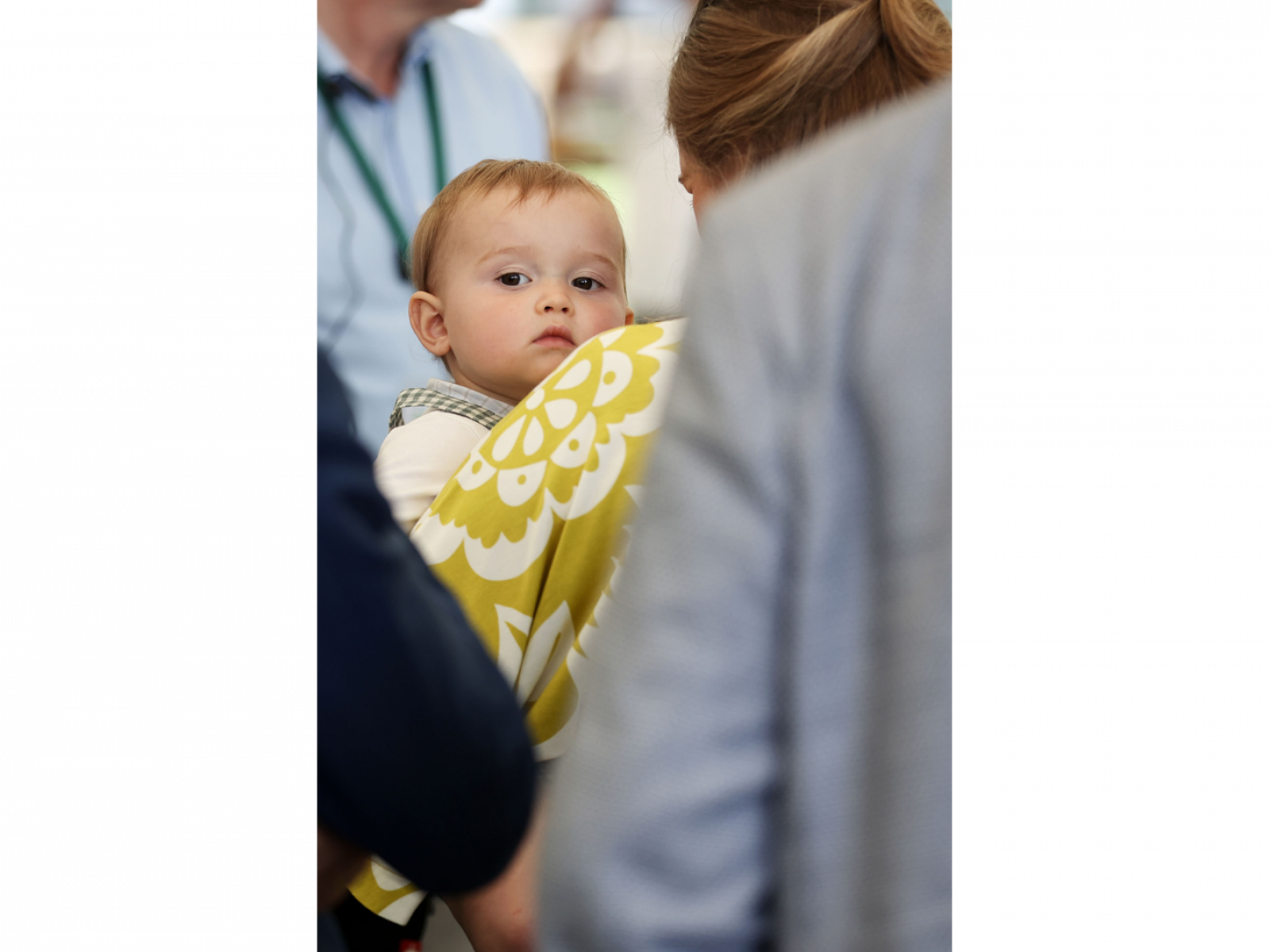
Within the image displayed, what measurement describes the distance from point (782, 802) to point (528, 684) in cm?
32

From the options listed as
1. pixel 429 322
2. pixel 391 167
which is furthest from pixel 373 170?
pixel 429 322

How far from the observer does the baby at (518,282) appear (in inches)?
40.6

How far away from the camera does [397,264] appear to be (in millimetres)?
1976

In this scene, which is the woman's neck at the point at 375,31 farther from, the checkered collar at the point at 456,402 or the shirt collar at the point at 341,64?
the checkered collar at the point at 456,402

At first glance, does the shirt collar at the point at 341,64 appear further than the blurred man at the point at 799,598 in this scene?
Yes

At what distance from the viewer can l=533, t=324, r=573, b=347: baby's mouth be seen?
1.03 meters

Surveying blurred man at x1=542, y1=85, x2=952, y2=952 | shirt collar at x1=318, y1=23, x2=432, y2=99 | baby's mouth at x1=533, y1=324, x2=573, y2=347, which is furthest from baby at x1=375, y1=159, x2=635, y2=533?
shirt collar at x1=318, y1=23, x2=432, y2=99

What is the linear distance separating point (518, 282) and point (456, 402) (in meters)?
0.16

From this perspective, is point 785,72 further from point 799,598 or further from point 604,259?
point 799,598

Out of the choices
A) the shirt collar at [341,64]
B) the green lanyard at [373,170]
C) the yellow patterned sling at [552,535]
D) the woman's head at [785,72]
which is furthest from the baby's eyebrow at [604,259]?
the shirt collar at [341,64]

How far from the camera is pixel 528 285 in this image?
3.43ft

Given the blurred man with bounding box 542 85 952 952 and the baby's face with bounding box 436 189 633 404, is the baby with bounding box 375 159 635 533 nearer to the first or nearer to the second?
the baby's face with bounding box 436 189 633 404

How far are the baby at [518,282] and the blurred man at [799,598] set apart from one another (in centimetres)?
68

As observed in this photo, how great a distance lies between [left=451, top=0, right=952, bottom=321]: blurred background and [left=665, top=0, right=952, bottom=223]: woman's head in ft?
2.06
